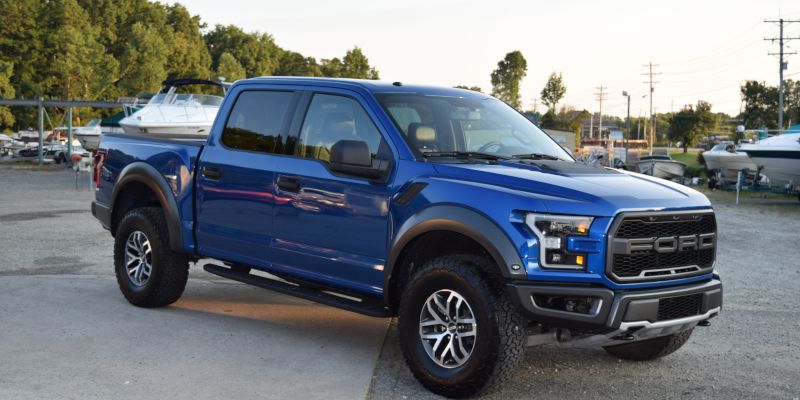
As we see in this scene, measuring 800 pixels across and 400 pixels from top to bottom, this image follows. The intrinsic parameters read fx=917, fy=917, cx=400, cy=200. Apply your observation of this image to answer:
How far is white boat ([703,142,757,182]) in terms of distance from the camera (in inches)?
1410

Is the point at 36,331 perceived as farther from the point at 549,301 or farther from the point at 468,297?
the point at 549,301

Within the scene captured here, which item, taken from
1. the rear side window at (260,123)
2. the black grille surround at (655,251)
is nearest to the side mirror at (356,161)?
the rear side window at (260,123)

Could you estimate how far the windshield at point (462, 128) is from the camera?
A: 241 inches

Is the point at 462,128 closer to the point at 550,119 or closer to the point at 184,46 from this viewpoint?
the point at 184,46

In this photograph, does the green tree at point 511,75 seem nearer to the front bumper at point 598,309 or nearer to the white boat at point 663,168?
the white boat at point 663,168

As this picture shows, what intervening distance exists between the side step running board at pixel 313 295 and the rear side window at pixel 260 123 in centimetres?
97

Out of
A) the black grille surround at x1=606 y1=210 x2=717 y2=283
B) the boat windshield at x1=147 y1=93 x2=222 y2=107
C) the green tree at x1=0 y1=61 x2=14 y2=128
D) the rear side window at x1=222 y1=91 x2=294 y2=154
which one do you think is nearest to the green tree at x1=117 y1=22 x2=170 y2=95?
the green tree at x1=0 y1=61 x2=14 y2=128

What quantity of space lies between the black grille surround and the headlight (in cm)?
16

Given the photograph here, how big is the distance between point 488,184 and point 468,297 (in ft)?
2.21

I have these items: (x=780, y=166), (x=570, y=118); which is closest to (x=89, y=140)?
(x=780, y=166)

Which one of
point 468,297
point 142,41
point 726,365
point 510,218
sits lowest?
point 726,365

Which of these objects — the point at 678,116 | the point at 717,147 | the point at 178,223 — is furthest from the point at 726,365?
the point at 678,116

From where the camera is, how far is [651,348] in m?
6.46

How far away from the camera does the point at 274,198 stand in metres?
6.60
